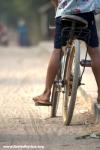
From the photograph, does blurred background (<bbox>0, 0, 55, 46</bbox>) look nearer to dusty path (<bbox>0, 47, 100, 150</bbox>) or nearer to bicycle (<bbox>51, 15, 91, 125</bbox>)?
dusty path (<bbox>0, 47, 100, 150</bbox>)

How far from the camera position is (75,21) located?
332 inches

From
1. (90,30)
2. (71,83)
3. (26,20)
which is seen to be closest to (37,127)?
(71,83)

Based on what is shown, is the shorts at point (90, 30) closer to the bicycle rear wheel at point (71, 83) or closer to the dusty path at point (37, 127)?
the bicycle rear wheel at point (71, 83)

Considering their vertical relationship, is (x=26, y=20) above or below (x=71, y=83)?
below

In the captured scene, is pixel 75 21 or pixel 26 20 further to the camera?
pixel 26 20

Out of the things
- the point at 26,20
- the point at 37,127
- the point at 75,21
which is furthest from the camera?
the point at 26,20

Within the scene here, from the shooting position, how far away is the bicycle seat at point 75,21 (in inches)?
330

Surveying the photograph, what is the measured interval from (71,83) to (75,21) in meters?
0.64

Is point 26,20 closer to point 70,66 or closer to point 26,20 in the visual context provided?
point 26,20

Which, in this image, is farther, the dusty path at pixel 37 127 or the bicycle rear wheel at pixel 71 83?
the bicycle rear wheel at pixel 71 83

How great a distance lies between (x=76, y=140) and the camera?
305 inches

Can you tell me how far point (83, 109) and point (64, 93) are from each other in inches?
47.9

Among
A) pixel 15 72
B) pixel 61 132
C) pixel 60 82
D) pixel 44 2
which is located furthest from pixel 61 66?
pixel 44 2

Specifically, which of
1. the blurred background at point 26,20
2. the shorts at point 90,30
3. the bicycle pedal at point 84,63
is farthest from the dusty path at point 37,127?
the blurred background at point 26,20
